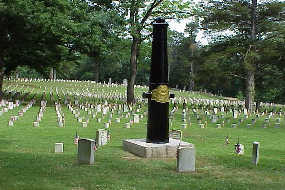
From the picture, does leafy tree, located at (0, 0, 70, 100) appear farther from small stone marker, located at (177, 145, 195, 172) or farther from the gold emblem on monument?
small stone marker, located at (177, 145, 195, 172)

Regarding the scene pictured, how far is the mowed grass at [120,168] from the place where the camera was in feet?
22.4

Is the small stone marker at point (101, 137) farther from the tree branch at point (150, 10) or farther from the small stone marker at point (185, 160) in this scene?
the tree branch at point (150, 10)

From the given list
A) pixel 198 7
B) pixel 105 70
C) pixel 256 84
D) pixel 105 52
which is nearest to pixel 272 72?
pixel 256 84

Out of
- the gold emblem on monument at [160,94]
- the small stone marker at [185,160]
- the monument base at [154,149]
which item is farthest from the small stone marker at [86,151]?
the gold emblem on monument at [160,94]

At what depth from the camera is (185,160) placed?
26.3 feet

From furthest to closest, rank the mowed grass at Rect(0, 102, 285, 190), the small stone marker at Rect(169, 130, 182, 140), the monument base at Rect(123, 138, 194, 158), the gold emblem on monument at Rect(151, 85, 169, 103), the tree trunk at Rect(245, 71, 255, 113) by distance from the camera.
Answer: the tree trunk at Rect(245, 71, 255, 113) < the small stone marker at Rect(169, 130, 182, 140) < the gold emblem on monument at Rect(151, 85, 169, 103) < the monument base at Rect(123, 138, 194, 158) < the mowed grass at Rect(0, 102, 285, 190)

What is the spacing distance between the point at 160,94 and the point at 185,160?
2389mm

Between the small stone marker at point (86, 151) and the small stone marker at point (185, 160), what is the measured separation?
6.14ft

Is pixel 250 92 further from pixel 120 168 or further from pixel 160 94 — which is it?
pixel 120 168

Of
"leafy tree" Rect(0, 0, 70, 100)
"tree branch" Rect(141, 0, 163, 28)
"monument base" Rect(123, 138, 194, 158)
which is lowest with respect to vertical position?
"monument base" Rect(123, 138, 194, 158)

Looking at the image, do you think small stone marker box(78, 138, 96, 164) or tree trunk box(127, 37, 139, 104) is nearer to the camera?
small stone marker box(78, 138, 96, 164)

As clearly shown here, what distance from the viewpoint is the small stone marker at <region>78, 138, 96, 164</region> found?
830 cm

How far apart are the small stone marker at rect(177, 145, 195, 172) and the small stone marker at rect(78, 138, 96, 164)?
1.87m

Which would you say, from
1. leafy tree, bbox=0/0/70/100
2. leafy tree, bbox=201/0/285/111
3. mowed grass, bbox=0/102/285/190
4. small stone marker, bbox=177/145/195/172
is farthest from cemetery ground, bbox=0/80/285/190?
leafy tree, bbox=201/0/285/111
